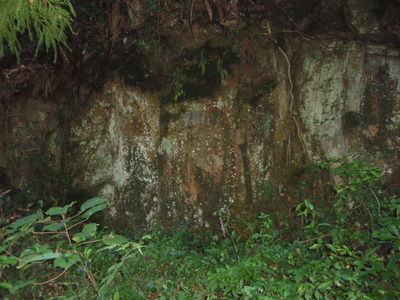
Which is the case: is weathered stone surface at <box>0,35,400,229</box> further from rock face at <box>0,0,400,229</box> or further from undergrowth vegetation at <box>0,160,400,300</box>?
undergrowth vegetation at <box>0,160,400,300</box>

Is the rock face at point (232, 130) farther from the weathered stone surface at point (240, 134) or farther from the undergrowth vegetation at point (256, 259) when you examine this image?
the undergrowth vegetation at point (256, 259)

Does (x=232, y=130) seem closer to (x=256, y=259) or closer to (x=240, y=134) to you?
(x=240, y=134)

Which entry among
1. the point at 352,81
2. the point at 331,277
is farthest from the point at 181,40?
the point at 331,277

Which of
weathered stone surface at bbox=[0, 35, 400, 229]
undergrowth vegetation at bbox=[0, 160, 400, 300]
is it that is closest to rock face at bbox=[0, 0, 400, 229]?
weathered stone surface at bbox=[0, 35, 400, 229]

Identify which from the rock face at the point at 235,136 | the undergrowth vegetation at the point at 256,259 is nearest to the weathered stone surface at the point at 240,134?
the rock face at the point at 235,136

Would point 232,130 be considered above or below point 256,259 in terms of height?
above

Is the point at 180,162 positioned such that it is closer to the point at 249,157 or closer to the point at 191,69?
the point at 249,157

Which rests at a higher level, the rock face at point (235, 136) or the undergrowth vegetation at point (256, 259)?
the rock face at point (235, 136)

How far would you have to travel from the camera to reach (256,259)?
238 cm

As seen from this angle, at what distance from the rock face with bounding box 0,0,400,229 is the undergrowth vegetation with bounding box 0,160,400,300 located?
0.33 metres

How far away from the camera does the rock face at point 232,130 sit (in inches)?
119

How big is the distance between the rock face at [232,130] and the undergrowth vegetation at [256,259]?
0.33 m

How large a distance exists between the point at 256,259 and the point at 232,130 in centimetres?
156

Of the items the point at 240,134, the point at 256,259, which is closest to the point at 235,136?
the point at 240,134
